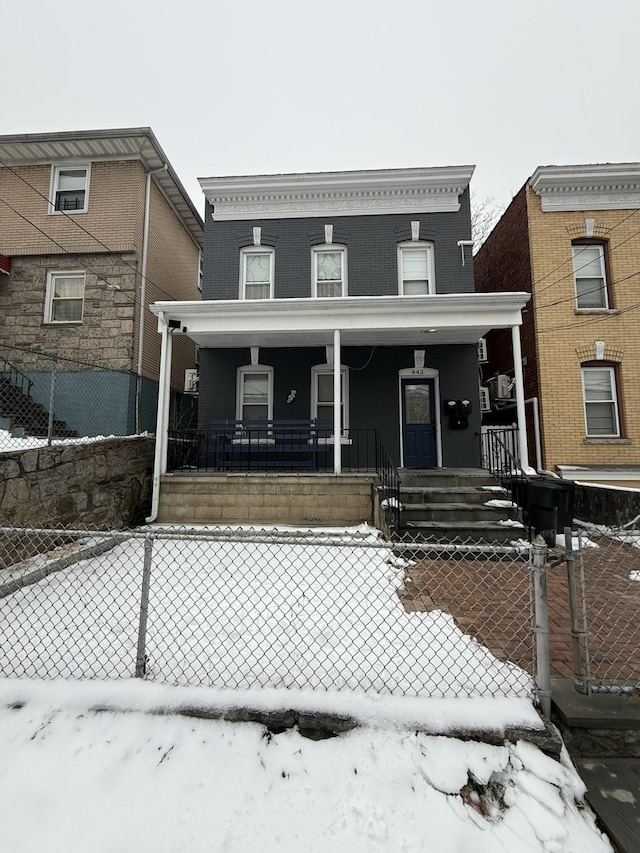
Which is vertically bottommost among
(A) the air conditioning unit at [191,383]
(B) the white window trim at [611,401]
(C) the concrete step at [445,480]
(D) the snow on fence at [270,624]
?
(D) the snow on fence at [270,624]

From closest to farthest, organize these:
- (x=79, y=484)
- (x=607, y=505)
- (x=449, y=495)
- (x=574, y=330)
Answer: (x=79, y=484) < (x=449, y=495) < (x=607, y=505) < (x=574, y=330)

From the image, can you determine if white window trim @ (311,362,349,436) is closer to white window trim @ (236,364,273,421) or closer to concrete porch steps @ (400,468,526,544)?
white window trim @ (236,364,273,421)

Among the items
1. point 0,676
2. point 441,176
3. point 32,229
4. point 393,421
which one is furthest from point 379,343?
point 32,229

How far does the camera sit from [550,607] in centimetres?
406

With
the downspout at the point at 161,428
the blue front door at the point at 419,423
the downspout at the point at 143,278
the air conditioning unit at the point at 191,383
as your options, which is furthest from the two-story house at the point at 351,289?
the downspout at the point at 143,278

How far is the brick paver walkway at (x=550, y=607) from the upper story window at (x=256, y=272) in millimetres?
8051

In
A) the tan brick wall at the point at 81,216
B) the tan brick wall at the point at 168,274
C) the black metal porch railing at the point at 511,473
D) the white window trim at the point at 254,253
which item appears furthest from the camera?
the tan brick wall at the point at 168,274

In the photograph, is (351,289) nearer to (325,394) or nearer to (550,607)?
(325,394)

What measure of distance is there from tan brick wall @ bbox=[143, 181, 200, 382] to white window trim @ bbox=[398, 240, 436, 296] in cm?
690

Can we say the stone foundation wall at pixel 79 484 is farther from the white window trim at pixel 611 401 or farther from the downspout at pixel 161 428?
the white window trim at pixel 611 401

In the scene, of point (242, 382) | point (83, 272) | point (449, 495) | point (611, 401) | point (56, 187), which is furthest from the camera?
point (56, 187)

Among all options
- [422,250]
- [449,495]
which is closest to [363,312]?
[422,250]

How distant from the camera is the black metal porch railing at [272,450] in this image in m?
8.96

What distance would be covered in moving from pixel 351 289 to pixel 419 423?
387cm
